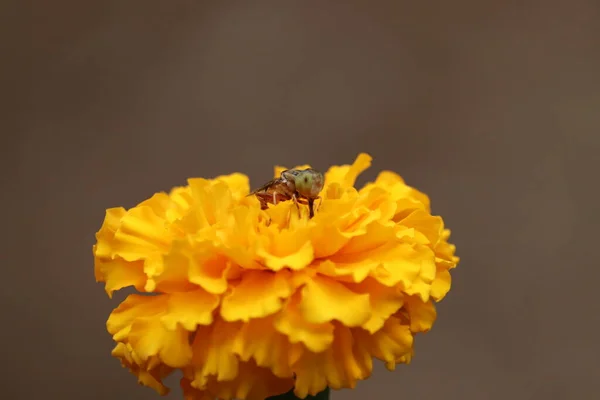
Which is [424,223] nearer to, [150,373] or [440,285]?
[440,285]

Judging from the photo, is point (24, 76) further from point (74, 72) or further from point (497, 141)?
point (497, 141)

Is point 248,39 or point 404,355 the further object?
point 248,39

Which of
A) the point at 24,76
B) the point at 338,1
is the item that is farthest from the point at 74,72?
the point at 338,1

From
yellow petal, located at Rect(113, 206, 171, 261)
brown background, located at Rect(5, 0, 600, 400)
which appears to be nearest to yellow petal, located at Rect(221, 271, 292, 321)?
yellow petal, located at Rect(113, 206, 171, 261)

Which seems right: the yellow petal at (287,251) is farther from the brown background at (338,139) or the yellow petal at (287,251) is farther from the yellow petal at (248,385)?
the brown background at (338,139)

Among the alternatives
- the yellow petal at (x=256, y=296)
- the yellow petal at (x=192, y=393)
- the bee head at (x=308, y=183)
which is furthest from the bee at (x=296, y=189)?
the yellow petal at (x=192, y=393)
